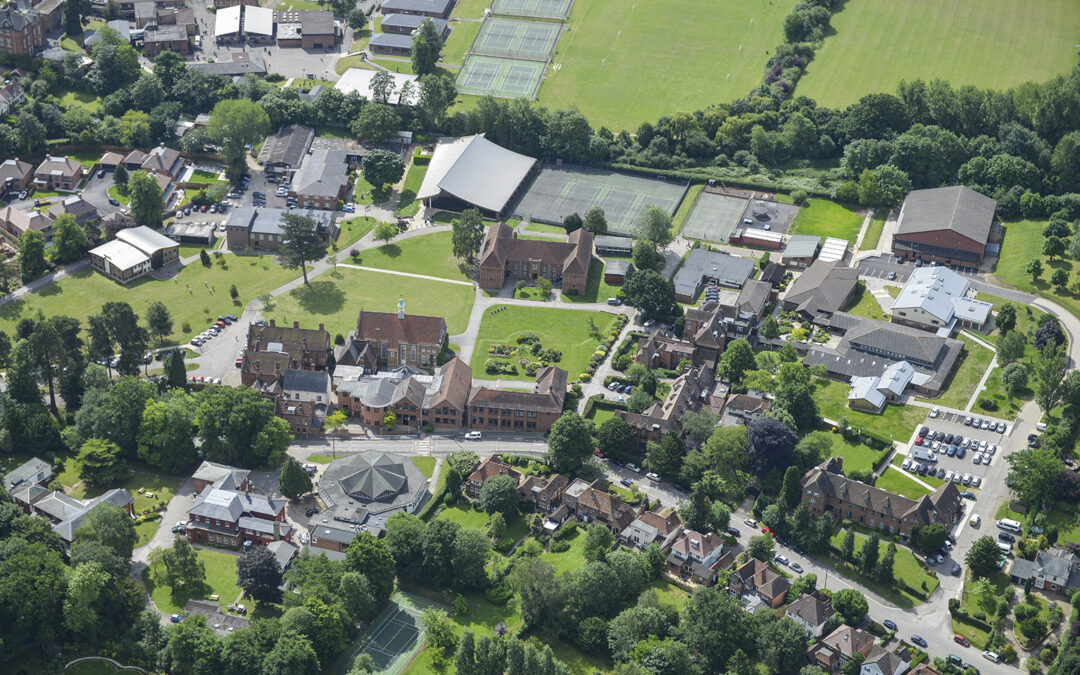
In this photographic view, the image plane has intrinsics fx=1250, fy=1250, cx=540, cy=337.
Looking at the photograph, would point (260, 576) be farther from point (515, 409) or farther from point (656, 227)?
point (656, 227)

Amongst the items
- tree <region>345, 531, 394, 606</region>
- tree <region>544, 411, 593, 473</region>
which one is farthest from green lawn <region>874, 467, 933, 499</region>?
tree <region>345, 531, 394, 606</region>

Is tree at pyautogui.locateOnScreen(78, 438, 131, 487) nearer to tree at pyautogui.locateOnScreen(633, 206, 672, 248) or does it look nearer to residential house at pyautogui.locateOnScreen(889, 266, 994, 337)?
tree at pyautogui.locateOnScreen(633, 206, 672, 248)

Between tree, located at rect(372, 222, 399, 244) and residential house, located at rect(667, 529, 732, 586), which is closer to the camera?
residential house, located at rect(667, 529, 732, 586)

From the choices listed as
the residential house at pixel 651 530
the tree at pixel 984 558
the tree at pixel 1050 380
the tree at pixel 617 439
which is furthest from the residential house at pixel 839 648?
the tree at pixel 1050 380

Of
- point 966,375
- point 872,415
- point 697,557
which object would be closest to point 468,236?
point 872,415

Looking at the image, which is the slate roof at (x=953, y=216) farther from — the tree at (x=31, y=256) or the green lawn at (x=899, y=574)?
the tree at (x=31, y=256)

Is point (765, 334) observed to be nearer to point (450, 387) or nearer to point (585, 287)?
point (585, 287)
